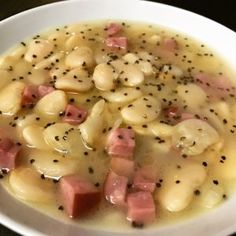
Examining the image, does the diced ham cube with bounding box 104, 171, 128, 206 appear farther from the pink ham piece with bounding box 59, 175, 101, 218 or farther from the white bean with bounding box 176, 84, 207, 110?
the white bean with bounding box 176, 84, 207, 110

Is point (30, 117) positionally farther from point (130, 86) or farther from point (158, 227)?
point (158, 227)

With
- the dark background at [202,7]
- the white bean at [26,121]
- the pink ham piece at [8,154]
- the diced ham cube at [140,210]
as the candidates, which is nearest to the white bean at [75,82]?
the white bean at [26,121]

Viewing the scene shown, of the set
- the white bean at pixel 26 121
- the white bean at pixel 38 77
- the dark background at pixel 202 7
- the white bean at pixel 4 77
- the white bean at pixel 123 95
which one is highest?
the white bean at pixel 4 77

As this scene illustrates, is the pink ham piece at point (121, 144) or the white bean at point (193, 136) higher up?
the pink ham piece at point (121, 144)

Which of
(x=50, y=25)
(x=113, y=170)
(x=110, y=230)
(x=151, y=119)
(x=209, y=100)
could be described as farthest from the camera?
(x=50, y=25)

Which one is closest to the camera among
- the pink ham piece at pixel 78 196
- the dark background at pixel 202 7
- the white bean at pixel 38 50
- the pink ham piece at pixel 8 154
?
the pink ham piece at pixel 78 196

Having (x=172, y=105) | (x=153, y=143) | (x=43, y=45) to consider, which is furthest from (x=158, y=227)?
(x=43, y=45)

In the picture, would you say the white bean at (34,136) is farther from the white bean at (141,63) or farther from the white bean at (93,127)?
the white bean at (141,63)
